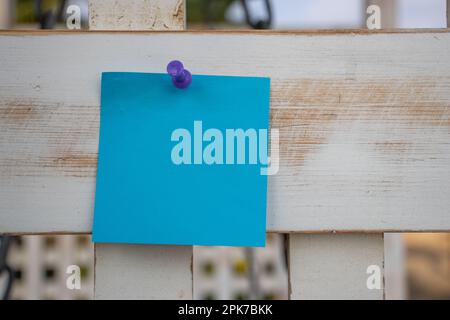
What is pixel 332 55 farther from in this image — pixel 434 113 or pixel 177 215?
pixel 177 215

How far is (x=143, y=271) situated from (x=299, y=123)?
0.25m

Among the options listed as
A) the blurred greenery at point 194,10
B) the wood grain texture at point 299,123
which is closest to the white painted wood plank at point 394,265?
the wood grain texture at point 299,123

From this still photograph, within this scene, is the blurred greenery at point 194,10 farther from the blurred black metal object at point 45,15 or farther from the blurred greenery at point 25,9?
the blurred black metal object at point 45,15

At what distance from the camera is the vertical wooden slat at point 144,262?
0.56 meters

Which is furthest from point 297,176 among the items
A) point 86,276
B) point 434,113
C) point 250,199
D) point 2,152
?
point 86,276

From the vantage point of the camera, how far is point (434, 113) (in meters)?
0.54

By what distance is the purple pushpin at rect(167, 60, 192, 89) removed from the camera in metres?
0.50

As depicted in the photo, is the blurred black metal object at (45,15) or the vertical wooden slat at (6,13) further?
the vertical wooden slat at (6,13)

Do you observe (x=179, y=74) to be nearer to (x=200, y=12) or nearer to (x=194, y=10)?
(x=200, y=12)

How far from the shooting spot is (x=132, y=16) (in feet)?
1.83

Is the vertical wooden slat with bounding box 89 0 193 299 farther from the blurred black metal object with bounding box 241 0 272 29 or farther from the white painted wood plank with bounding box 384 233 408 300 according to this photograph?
the white painted wood plank with bounding box 384 233 408 300

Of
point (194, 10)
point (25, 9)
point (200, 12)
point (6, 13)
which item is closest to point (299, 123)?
point (6, 13)
